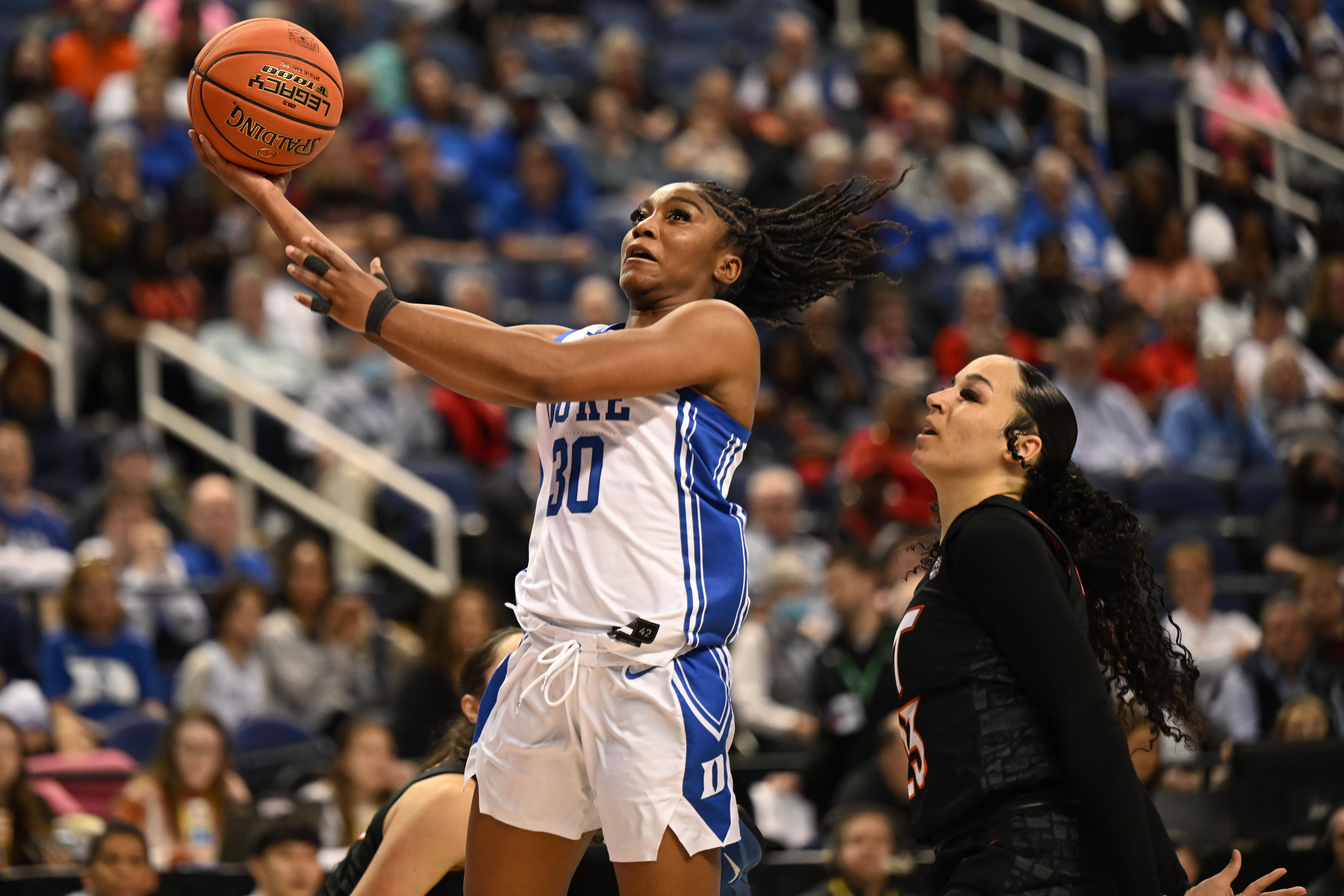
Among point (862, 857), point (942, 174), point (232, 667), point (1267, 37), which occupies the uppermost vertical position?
point (1267, 37)

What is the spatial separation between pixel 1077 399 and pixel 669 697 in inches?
300

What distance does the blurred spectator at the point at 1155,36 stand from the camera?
14.2 m

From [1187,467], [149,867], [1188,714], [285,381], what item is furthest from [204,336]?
[1188,714]

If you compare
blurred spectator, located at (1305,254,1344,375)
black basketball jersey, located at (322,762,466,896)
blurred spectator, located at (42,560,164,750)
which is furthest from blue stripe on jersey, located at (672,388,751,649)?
blurred spectator, located at (1305,254,1344,375)

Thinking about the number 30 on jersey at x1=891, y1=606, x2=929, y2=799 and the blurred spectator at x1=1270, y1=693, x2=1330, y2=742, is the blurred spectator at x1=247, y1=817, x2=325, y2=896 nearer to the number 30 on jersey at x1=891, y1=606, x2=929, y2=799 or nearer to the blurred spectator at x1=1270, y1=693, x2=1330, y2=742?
the number 30 on jersey at x1=891, y1=606, x2=929, y2=799

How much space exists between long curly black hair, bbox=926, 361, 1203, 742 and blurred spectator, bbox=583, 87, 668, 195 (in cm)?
897

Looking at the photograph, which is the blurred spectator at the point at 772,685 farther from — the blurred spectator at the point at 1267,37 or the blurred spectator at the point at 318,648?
the blurred spectator at the point at 1267,37

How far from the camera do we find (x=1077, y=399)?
10.2 m

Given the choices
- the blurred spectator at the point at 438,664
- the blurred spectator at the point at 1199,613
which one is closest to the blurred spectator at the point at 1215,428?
the blurred spectator at the point at 1199,613

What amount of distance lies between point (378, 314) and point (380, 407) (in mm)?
6397

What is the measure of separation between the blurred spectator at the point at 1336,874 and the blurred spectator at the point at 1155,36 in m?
10.1

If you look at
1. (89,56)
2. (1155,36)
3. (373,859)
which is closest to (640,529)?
(373,859)

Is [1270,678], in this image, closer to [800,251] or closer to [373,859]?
[800,251]

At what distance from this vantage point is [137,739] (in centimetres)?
688
